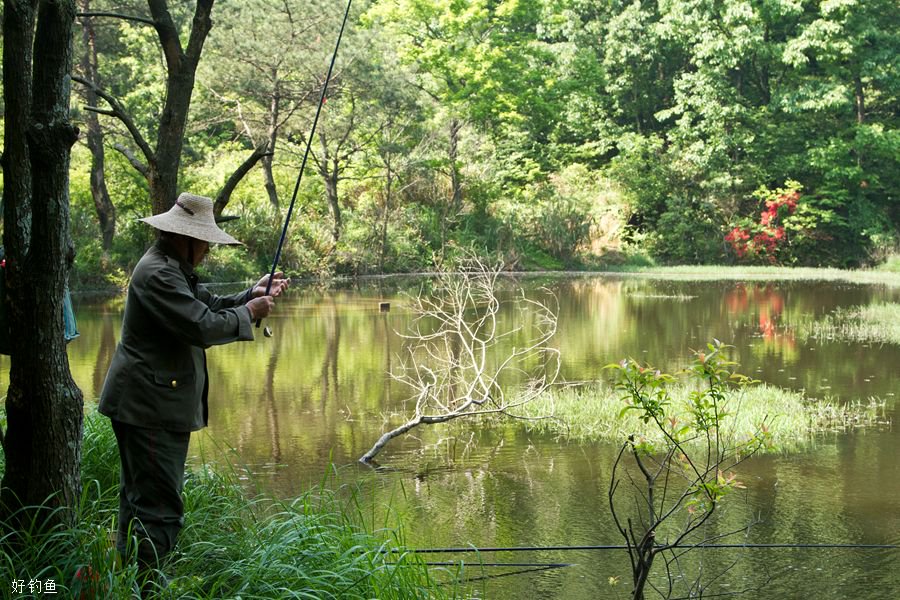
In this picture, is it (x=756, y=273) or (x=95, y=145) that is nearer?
(x=95, y=145)

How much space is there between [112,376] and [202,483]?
1.73 meters

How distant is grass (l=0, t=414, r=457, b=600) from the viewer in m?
3.24

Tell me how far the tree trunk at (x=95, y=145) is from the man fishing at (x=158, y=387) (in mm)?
18749

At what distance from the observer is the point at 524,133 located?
36.1m

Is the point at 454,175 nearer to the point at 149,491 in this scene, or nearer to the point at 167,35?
the point at 167,35

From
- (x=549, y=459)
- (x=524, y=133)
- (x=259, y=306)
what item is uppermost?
(x=524, y=133)

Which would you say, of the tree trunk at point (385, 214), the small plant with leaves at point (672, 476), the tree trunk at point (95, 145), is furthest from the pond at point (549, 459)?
the tree trunk at point (385, 214)

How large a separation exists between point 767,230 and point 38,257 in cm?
3008

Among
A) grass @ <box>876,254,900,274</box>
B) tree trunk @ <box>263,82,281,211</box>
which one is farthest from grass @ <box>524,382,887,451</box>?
grass @ <box>876,254,900,274</box>

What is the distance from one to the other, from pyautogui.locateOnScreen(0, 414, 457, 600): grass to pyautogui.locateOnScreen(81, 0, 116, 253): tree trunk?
1849 centimetres

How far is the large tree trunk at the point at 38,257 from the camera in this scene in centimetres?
334

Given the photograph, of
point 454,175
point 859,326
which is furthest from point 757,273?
point 859,326

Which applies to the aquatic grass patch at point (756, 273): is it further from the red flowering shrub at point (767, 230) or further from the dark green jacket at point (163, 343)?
the dark green jacket at point (163, 343)

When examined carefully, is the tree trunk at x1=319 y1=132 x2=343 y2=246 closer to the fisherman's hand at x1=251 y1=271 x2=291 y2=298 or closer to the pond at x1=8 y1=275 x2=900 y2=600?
the pond at x1=8 y1=275 x2=900 y2=600
